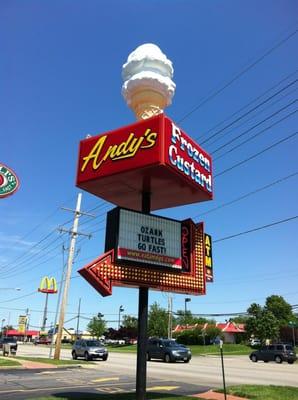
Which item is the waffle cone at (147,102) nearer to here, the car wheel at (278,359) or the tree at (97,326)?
the car wheel at (278,359)

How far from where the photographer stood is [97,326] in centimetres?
10025

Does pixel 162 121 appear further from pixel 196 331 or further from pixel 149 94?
pixel 196 331

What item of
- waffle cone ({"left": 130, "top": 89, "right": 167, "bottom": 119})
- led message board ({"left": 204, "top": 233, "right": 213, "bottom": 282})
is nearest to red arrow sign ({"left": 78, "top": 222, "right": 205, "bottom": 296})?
led message board ({"left": 204, "top": 233, "right": 213, "bottom": 282})

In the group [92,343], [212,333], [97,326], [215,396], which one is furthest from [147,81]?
[97,326]

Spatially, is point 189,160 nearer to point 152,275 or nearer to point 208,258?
point 152,275

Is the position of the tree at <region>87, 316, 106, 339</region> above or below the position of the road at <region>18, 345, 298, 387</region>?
above

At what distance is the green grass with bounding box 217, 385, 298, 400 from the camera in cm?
1272

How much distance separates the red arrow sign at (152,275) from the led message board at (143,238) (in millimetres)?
200

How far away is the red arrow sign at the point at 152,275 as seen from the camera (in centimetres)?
1000

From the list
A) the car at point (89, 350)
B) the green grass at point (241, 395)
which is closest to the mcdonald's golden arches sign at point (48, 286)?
the car at point (89, 350)

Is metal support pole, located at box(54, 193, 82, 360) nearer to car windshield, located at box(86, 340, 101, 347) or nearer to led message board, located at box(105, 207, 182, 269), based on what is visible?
car windshield, located at box(86, 340, 101, 347)

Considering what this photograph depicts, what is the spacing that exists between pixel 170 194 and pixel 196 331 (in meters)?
60.3

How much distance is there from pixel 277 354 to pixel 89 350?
16017 millimetres

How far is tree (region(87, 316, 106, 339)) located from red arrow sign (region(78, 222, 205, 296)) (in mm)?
92204
